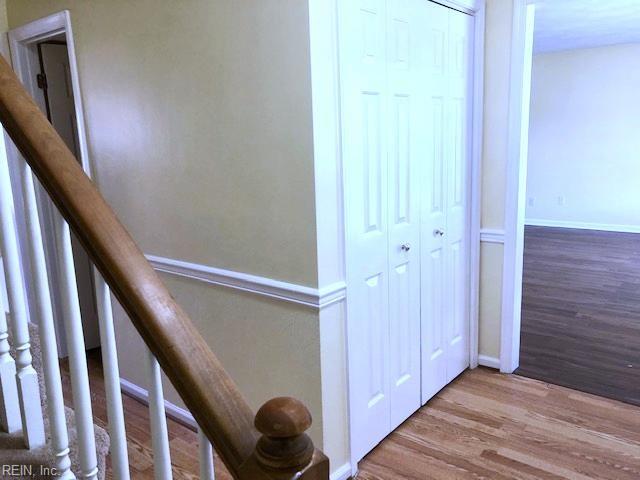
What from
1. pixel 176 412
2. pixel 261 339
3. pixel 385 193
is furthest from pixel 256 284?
pixel 176 412

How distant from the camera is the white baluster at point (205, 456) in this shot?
0.66m

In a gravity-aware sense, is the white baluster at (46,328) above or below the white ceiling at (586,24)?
below

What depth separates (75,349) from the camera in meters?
0.82

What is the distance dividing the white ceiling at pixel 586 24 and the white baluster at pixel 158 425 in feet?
13.3

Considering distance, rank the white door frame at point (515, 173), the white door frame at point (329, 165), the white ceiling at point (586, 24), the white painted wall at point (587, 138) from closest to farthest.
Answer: the white door frame at point (329, 165)
the white door frame at point (515, 173)
the white ceiling at point (586, 24)
the white painted wall at point (587, 138)

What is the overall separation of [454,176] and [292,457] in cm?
243

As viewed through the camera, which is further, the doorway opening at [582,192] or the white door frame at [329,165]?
the doorway opening at [582,192]

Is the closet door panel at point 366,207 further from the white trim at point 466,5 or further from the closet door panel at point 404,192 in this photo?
the white trim at point 466,5

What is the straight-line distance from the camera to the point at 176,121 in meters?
2.35

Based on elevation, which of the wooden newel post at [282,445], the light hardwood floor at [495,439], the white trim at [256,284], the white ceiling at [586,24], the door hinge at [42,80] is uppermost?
the white ceiling at [586,24]

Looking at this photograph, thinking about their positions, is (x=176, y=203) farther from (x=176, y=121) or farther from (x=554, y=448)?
(x=554, y=448)

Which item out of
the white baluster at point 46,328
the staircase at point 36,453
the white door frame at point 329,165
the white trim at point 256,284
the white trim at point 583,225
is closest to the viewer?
the white baluster at point 46,328

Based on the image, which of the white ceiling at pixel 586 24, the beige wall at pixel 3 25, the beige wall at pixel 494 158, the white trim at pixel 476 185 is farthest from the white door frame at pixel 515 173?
the beige wall at pixel 3 25

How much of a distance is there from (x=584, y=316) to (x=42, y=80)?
4.22m
